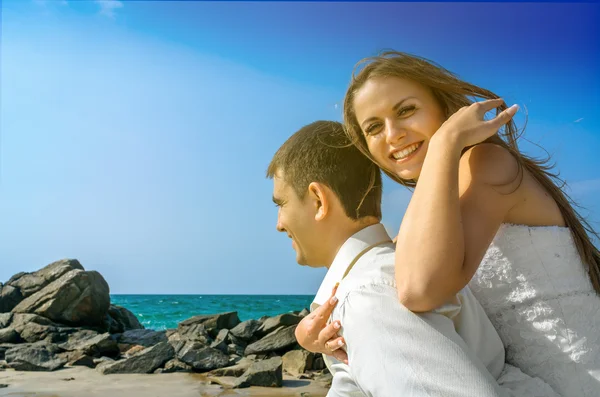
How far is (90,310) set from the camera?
12.4 metres

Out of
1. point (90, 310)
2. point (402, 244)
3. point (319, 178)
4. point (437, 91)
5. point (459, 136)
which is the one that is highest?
point (437, 91)

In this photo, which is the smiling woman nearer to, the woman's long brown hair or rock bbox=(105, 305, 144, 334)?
the woman's long brown hair

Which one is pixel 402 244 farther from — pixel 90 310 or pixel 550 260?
pixel 90 310

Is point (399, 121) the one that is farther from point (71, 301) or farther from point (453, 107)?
point (71, 301)

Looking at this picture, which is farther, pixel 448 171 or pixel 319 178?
pixel 319 178

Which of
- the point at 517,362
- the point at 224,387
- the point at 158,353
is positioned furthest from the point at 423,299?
the point at 158,353

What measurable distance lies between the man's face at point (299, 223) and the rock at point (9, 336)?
9762 millimetres

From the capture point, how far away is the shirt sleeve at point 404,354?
1714mm

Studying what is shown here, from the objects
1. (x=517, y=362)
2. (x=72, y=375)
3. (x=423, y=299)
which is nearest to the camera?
(x=423, y=299)

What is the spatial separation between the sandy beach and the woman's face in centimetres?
366

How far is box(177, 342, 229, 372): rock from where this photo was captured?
708 centimetres

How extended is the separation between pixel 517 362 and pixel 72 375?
6115mm

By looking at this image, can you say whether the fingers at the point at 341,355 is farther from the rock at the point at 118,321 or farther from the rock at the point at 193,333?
the rock at the point at 118,321

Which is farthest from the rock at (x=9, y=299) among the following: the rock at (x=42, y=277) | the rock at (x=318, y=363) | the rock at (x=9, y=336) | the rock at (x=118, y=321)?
the rock at (x=318, y=363)
